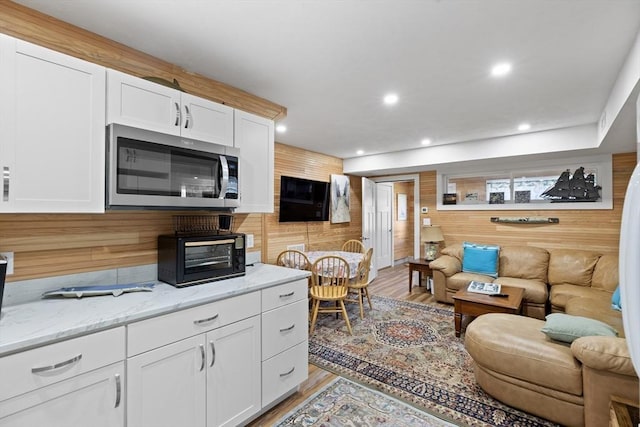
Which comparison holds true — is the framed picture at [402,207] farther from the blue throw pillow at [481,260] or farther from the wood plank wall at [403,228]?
the blue throw pillow at [481,260]

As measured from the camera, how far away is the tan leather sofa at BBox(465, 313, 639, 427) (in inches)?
65.9

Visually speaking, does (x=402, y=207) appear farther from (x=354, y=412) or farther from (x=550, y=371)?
(x=354, y=412)

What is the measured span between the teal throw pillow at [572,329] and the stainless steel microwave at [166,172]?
238 centimetres

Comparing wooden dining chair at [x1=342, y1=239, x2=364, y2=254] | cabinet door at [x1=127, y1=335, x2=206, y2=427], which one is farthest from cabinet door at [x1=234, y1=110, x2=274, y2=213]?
wooden dining chair at [x1=342, y1=239, x2=364, y2=254]

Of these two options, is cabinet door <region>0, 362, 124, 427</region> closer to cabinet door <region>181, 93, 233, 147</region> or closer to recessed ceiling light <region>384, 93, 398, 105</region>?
cabinet door <region>181, 93, 233, 147</region>

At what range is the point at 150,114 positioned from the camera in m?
1.80

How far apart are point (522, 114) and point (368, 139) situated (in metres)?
1.89

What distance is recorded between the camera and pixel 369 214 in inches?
244

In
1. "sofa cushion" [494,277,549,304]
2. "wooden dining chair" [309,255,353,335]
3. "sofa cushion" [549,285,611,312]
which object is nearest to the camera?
"sofa cushion" [549,285,611,312]

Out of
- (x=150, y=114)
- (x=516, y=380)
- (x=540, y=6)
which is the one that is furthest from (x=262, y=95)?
Result: (x=516, y=380)

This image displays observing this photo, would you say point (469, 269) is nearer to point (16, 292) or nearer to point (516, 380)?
point (516, 380)

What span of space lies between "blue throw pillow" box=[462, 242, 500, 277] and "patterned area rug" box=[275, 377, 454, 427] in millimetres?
2859

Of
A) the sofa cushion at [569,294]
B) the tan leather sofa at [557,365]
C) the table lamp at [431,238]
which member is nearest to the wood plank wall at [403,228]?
the table lamp at [431,238]

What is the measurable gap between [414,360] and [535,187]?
3.59 m
